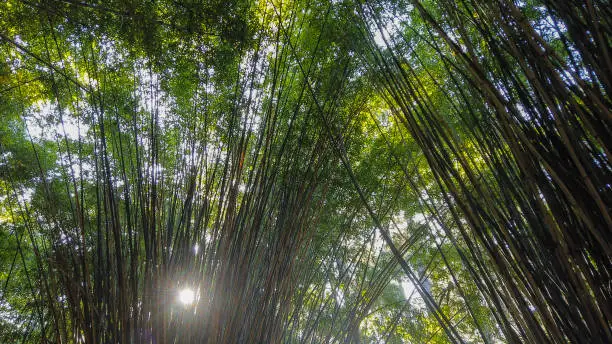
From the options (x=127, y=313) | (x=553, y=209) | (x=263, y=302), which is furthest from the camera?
(x=263, y=302)

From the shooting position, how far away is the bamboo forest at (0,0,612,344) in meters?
1.23

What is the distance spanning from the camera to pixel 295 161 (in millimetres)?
2875

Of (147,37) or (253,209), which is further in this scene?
(147,37)

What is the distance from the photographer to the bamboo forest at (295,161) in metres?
1.23

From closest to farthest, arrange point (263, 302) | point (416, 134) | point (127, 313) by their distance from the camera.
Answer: point (416, 134) → point (127, 313) → point (263, 302)

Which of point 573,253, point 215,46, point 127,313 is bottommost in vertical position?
point 573,253

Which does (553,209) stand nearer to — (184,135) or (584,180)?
(584,180)

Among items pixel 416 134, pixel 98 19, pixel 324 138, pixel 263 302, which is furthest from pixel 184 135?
pixel 416 134

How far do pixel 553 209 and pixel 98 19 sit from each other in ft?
10.5

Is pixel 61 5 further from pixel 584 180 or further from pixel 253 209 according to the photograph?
pixel 584 180

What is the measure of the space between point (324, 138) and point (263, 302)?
1270mm

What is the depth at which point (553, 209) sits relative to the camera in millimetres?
1255

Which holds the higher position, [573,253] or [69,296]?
[69,296]

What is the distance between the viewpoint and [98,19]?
296 centimetres
